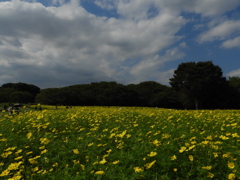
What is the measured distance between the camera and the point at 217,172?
3535 mm

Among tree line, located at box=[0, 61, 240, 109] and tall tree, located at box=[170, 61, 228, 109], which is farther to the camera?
tree line, located at box=[0, 61, 240, 109]

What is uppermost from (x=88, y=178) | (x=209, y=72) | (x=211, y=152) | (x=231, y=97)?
(x=209, y=72)

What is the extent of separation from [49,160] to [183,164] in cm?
301

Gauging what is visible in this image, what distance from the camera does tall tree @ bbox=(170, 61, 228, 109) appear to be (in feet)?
123

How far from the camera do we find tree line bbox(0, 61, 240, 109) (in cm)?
3818

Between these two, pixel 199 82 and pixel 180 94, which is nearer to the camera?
pixel 199 82

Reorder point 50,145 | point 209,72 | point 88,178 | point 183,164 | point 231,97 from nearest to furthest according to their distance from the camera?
point 88,178 < point 183,164 < point 50,145 < point 209,72 < point 231,97

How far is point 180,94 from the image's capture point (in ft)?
145

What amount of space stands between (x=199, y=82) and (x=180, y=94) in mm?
7803

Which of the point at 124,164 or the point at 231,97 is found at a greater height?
the point at 231,97

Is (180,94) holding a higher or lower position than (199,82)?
lower

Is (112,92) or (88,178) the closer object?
(88,178)

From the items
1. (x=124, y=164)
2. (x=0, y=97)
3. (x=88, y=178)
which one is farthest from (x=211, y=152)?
(x=0, y=97)

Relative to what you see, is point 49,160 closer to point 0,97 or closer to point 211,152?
point 211,152
